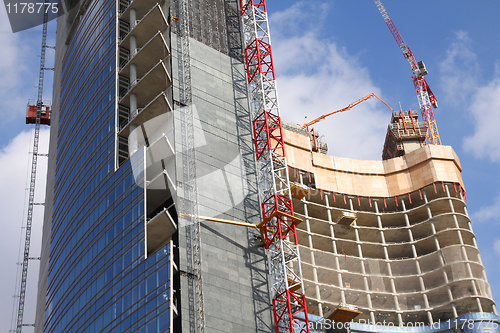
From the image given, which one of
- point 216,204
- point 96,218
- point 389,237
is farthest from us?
point 389,237

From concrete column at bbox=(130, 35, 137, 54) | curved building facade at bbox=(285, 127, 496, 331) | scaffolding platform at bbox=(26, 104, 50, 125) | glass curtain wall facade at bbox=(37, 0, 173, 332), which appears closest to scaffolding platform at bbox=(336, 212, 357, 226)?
curved building facade at bbox=(285, 127, 496, 331)

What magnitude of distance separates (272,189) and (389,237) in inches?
1746

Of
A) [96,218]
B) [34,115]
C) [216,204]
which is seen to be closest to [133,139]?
[96,218]

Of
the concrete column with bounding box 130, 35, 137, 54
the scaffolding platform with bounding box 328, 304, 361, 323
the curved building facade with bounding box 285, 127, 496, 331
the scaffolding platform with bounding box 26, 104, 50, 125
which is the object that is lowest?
the scaffolding platform with bounding box 328, 304, 361, 323

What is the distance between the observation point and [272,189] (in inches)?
3989

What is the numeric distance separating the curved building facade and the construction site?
0.30 meters

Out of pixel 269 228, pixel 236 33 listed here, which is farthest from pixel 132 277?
pixel 236 33

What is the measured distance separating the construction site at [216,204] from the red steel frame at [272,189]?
30 centimetres

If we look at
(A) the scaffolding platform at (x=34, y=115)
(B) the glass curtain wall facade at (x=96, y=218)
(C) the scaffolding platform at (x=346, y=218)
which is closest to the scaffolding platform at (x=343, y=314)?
(C) the scaffolding platform at (x=346, y=218)

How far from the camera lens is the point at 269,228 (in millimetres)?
97625

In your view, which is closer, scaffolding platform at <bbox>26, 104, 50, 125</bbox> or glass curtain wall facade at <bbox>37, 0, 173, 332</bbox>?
glass curtain wall facade at <bbox>37, 0, 173, 332</bbox>

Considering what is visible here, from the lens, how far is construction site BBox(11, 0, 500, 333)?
293 ft

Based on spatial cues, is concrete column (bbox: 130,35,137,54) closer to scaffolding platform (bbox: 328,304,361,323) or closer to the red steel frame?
the red steel frame

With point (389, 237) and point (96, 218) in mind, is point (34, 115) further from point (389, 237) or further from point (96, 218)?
point (389, 237)
